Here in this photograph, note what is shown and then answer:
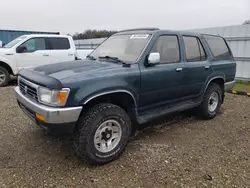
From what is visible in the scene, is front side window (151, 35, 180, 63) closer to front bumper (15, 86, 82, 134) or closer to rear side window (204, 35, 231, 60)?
rear side window (204, 35, 231, 60)

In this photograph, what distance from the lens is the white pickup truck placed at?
823cm

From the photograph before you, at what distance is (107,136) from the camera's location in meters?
3.10

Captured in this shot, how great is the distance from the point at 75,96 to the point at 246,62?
8.23 m

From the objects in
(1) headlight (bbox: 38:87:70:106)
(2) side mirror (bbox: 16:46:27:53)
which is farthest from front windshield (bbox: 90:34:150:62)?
(2) side mirror (bbox: 16:46:27:53)

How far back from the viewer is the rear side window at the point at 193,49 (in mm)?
4209

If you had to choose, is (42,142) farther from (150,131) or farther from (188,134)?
(188,134)

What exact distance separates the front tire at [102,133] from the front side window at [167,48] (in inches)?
49.3

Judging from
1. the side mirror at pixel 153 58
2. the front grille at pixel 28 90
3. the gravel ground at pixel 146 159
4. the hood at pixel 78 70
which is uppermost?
the side mirror at pixel 153 58

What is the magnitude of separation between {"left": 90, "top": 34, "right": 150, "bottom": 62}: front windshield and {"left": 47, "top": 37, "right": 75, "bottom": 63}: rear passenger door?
530cm

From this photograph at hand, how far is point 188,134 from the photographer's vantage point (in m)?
4.09


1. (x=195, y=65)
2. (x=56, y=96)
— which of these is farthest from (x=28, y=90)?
(x=195, y=65)

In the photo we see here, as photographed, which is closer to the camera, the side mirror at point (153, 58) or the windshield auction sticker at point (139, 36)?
the side mirror at point (153, 58)

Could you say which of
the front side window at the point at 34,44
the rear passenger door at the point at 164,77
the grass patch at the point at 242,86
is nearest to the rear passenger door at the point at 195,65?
the rear passenger door at the point at 164,77

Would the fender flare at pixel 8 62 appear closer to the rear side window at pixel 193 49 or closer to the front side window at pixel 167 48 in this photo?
the front side window at pixel 167 48
